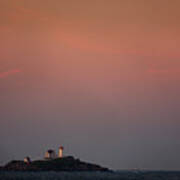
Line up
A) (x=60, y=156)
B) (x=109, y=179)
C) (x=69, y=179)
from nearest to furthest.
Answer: (x=69, y=179)
(x=109, y=179)
(x=60, y=156)

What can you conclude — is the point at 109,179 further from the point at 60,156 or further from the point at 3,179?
the point at 60,156

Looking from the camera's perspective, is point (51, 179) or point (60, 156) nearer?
point (51, 179)

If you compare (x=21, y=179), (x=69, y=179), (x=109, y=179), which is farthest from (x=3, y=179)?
(x=109, y=179)

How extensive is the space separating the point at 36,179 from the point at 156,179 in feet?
111

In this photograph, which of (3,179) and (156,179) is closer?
(3,179)

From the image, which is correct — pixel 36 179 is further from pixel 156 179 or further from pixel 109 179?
pixel 156 179

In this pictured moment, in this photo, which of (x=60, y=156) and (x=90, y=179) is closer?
(x=90, y=179)

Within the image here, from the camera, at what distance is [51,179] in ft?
454

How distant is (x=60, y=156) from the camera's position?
18988 cm

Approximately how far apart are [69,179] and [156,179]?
2759 centimetres

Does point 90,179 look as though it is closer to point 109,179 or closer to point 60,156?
point 109,179

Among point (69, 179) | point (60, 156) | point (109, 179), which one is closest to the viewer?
point (69, 179)

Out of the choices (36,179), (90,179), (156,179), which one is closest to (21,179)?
(36,179)

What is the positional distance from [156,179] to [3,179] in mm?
41046
